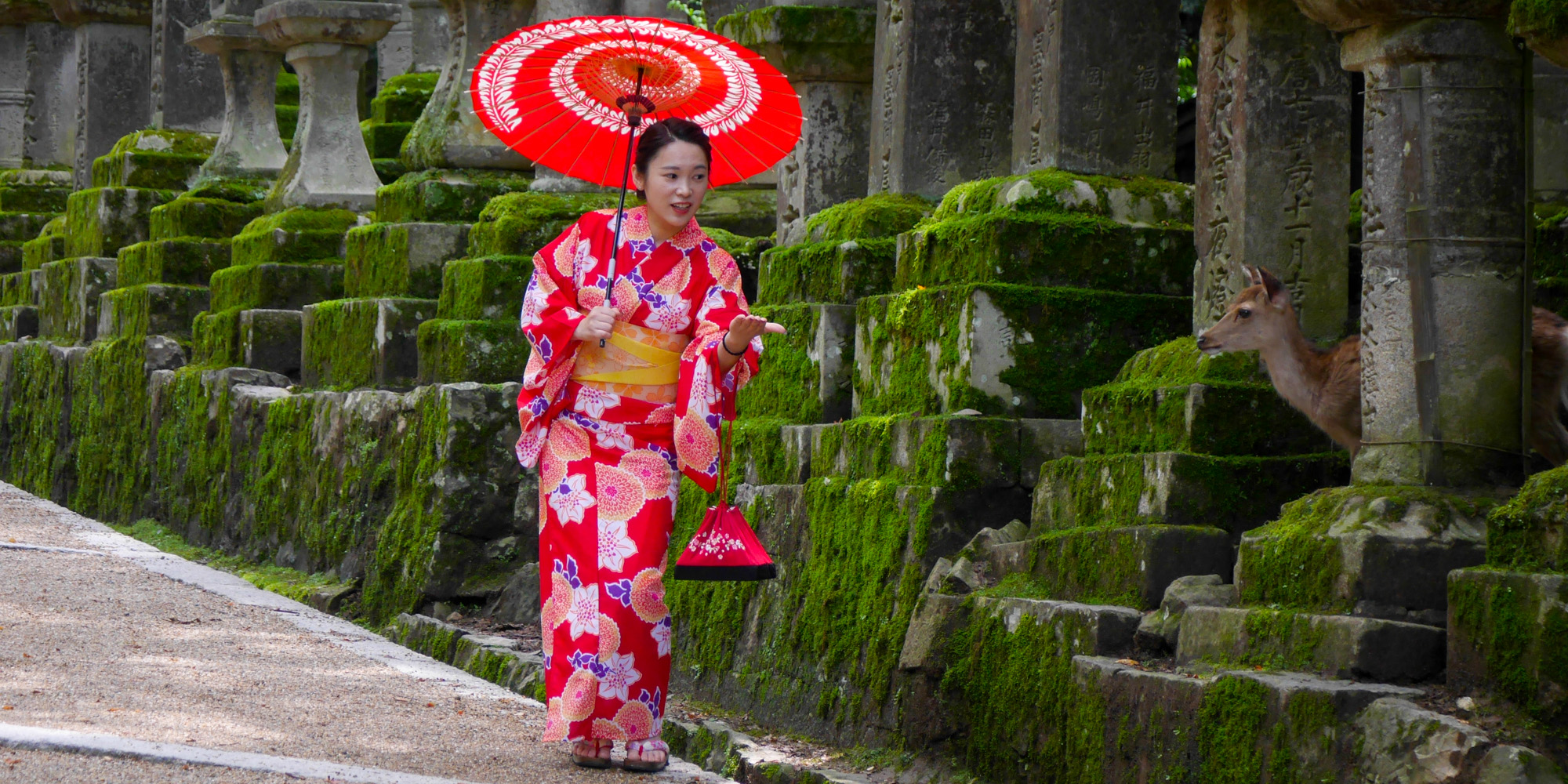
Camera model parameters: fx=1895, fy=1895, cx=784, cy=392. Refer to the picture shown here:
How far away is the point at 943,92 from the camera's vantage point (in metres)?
7.75

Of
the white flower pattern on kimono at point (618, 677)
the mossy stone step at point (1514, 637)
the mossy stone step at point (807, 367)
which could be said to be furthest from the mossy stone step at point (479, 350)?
the mossy stone step at point (1514, 637)

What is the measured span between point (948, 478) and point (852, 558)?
512 millimetres

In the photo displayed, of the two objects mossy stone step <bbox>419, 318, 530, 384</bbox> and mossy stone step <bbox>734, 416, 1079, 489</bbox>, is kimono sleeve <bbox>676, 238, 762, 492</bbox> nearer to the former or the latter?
mossy stone step <bbox>734, 416, 1079, 489</bbox>

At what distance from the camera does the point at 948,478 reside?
618 cm

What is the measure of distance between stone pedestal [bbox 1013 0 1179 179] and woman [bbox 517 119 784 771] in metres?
2.03

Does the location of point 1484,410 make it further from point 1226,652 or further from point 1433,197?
point 1226,652

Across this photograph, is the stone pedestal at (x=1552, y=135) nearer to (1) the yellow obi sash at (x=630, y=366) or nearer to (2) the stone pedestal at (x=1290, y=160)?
(2) the stone pedestal at (x=1290, y=160)

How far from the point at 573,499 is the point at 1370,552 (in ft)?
6.77

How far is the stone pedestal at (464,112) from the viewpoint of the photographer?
10.2m

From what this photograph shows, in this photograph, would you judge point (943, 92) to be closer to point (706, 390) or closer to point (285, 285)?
point (706, 390)

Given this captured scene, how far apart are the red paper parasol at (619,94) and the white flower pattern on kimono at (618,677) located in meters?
1.33

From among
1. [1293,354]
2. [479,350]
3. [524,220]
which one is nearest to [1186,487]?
[1293,354]

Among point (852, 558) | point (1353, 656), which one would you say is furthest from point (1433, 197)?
point (852, 558)

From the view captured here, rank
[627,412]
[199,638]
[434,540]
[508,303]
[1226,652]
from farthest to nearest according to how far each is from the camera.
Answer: [508,303] < [434,540] < [199,638] < [627,412] < [1226,652]
